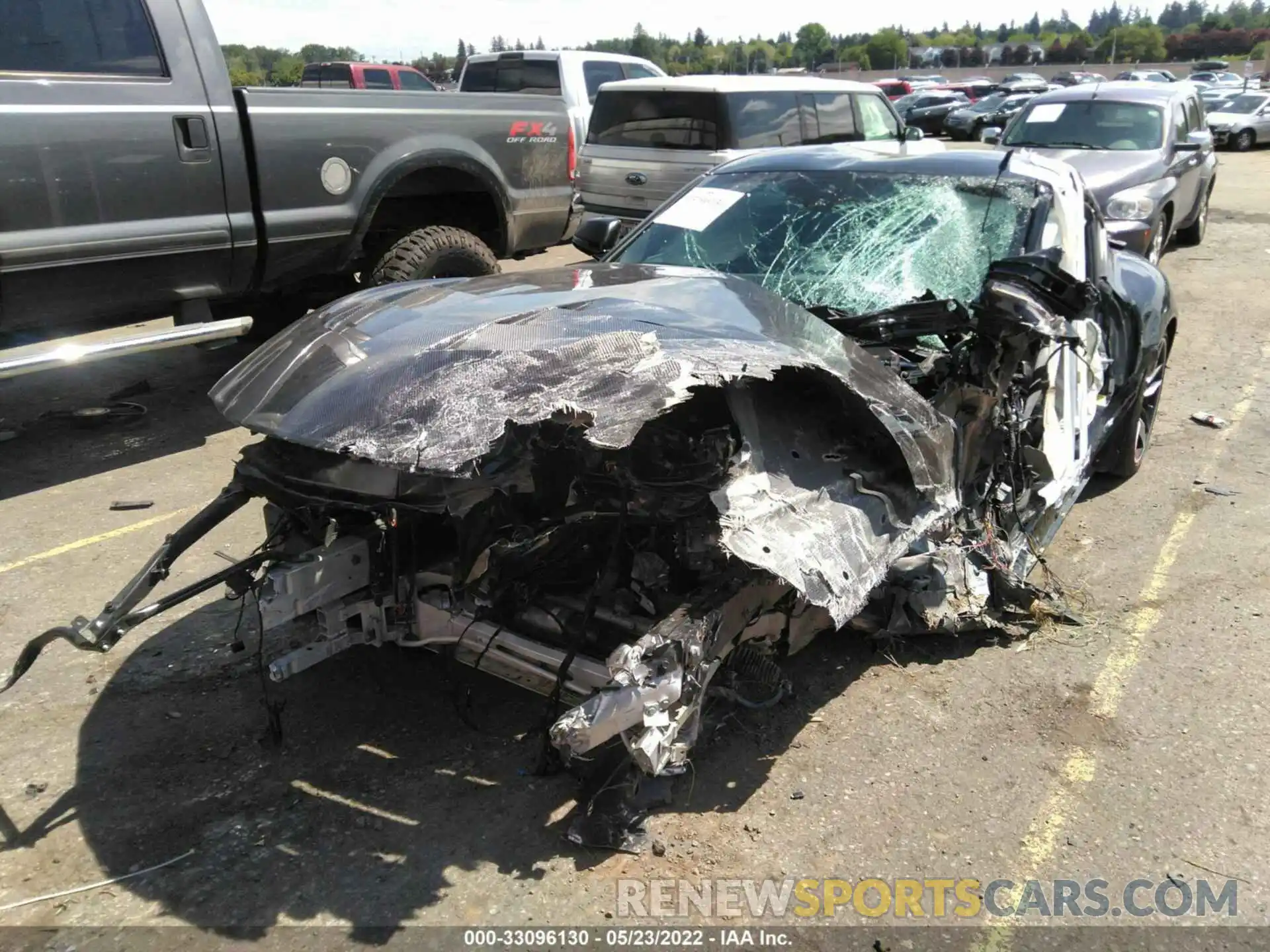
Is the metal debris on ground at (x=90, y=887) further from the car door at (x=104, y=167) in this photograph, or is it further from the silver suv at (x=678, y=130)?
the silver suv at (x=678, y=130)

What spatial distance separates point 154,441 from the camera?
19.1 feet

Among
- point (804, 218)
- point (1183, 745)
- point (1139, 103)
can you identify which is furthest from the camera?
point (1139, 103)

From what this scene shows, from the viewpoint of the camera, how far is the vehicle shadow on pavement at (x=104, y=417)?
546 centimetres

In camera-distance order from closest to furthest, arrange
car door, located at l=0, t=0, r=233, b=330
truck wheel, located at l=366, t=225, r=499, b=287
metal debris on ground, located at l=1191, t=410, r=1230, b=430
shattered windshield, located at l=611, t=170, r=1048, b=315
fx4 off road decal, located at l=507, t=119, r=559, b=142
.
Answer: shattered windshield, located at l=611, t=170, r=1048, b=315 → car door, located at l=0, t=0, r=233, b=330 → truck wheel, located at l=366, t=225, r=499, b=287 → metal debris on ground, located at l=1191, t=410, r=1230, b=430 → fx4 off road decal, located at l=507, t=119, r=559, b=142

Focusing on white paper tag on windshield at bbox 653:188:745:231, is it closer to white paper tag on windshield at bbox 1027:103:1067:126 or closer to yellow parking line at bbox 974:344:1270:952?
yellow parking line at bbox 974:344:1270:952

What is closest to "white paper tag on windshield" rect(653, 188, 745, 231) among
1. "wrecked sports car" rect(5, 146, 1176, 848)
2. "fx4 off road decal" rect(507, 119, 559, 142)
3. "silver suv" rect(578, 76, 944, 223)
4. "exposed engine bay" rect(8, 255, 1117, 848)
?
"wrecked sports car" rect(5, 146, 1176, 848)

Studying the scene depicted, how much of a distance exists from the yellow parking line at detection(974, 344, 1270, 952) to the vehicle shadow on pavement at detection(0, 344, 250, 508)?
4032mm

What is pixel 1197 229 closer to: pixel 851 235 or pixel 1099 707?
pixel 851 235

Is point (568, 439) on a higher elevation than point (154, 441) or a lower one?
higher

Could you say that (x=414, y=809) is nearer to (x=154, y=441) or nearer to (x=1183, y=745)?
(x=1183, y=745)

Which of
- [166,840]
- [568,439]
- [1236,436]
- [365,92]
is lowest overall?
[1236,436]

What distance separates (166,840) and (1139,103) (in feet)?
38.4

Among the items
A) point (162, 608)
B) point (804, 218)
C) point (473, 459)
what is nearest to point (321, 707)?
point (162, 608)

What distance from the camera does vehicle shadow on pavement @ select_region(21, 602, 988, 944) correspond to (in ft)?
8.32
